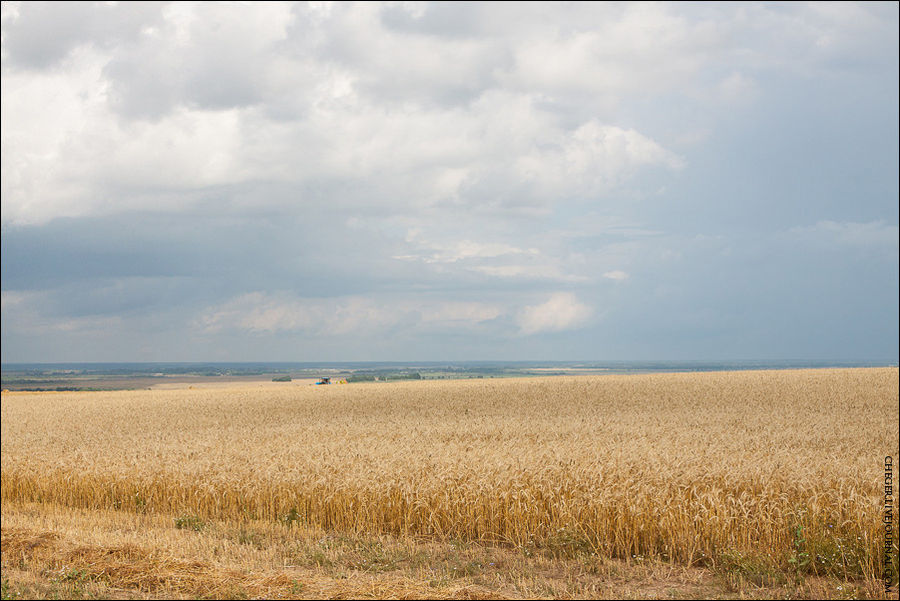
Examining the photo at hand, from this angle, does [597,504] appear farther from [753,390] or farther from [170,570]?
[753,390]

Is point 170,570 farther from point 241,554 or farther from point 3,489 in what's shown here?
point 3,489

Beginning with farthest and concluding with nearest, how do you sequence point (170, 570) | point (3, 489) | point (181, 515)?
point (3, 489)
point (181, 515)
point (170, 570)

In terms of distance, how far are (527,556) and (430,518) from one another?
1893mm

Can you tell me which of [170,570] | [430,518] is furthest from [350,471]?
[170,570]

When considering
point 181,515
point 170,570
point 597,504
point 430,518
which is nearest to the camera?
point 170,570

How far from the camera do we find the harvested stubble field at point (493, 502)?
28.7 ft

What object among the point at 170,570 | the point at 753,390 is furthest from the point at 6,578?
the point at 753,390

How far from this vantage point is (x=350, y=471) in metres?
13.4

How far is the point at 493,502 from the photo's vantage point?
1102 cm

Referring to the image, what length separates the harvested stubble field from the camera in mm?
8750

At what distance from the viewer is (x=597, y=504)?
34.2 feet

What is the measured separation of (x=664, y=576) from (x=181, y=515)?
9.16m

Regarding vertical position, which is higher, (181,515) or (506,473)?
(506,473)

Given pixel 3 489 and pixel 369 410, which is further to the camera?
pixel 369 410
